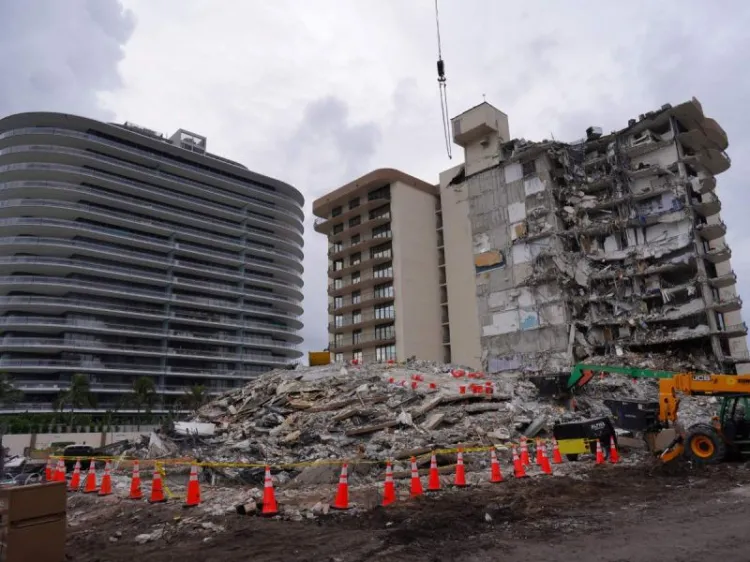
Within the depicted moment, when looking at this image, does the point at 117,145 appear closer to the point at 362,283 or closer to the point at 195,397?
the point at 195,397

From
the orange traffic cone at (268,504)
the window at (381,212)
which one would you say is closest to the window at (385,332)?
the window at (381,212)

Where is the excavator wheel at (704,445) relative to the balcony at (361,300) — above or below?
below

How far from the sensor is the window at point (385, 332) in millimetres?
61369

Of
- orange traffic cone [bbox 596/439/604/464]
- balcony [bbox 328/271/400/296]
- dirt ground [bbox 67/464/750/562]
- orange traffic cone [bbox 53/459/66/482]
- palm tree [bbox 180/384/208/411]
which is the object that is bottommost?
dirt ground [bbox 67/464/750/562]

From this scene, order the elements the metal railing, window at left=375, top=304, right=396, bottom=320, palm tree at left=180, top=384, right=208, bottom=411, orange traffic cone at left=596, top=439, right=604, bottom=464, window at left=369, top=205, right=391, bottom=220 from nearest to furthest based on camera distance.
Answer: orange traffic cone at left=596, top=439, right=604, bottom=464 → window at left=375, top=304, right=396, bottom=320 → window at left=369, top=205, right=391, bottom=220 → palm tree at left=180, top=384, right=208, bottom=411 → the metal railing

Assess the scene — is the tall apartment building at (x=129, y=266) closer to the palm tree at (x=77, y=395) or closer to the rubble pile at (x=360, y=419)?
the palm tree at (x=77, y=395)

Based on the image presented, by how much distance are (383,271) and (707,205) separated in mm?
32317

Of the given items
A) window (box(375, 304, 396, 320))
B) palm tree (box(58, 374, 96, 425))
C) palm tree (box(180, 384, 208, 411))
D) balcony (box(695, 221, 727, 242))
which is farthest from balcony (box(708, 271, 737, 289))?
palm tree (box(58, 374, 96, 425))

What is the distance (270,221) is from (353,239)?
115 feet

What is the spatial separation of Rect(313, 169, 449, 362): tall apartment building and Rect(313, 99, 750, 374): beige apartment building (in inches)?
7.0

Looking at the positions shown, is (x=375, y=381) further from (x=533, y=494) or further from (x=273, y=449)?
(x=533, y=494)

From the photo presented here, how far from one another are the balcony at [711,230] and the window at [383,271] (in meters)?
30.2

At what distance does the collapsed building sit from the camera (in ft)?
151

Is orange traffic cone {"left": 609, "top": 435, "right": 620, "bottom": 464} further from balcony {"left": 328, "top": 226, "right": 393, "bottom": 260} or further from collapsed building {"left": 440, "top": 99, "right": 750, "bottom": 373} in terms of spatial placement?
balcony {"left": 328, "top": 226, "right": 393, "bottom": 260}
